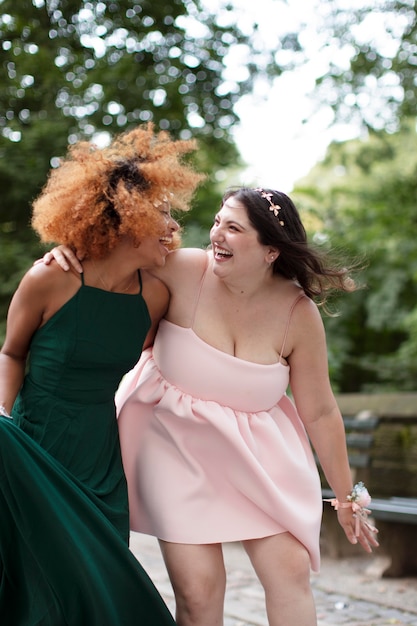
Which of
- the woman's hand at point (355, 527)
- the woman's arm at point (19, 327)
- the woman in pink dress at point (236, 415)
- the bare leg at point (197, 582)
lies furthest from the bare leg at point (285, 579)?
the woman's arm at point (19, 327)

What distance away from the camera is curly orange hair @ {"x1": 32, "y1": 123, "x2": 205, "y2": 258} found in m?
2.90

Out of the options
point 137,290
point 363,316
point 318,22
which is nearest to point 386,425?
point 137,290

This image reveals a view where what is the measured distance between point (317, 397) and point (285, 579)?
71 centimetres

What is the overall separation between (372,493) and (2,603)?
4.57 meters

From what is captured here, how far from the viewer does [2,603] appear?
9.26 feet

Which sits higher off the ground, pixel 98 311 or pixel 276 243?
pixel 276 243

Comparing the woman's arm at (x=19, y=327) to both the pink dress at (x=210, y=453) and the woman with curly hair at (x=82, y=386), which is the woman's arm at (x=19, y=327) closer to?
the woman with curly hair at (x=82, y=386)

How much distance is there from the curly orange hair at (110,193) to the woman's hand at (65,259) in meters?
0.04

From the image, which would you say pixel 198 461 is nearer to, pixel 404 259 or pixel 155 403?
pixel 155 403

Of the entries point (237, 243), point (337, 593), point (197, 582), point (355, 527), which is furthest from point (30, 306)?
point (337, 593)

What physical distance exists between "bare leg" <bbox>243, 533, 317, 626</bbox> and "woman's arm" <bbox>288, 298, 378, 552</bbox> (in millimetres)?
364

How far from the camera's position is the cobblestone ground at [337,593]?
15.3 feet

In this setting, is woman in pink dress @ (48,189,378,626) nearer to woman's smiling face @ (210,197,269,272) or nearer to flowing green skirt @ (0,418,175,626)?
woman's smiling face @ (210,197,269,272)

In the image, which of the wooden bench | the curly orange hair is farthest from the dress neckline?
the wooden bench
